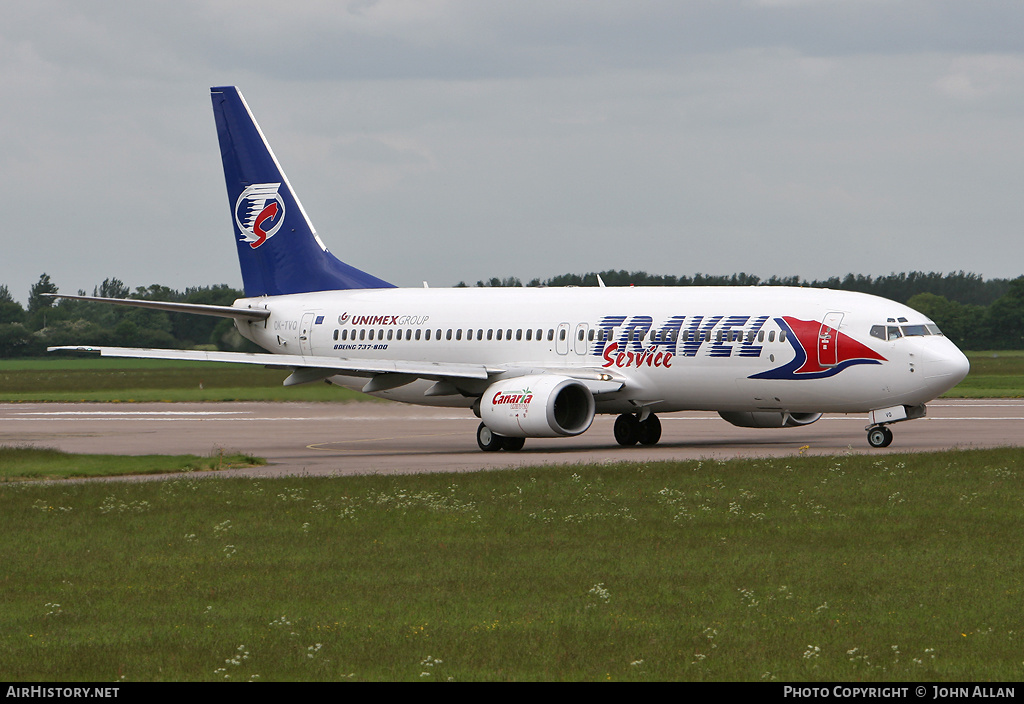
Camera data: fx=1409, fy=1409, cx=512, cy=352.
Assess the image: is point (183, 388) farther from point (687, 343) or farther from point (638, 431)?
point (687, 343)

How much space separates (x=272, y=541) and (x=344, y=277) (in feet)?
85.0

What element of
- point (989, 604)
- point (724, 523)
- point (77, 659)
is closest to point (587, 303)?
point (724, 523)

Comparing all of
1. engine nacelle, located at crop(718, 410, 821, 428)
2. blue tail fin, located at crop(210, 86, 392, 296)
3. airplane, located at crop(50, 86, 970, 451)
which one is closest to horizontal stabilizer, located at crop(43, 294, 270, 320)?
airplane, located at crop(50, 86, 970, 451)

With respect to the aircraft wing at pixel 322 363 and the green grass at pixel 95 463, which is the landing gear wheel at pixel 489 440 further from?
the green grass at pixel 95 463

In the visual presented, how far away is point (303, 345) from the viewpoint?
41719 millimetres

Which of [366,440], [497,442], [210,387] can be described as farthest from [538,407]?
→ [210,387]

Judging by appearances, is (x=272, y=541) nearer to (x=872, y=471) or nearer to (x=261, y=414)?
(x=872, y=471)

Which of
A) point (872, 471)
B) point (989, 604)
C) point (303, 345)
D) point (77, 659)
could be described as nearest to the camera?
point (77, 659)

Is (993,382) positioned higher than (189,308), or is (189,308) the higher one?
(189,308)

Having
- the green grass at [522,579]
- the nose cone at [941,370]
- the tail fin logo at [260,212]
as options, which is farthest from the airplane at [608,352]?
the green grass at [522,579]

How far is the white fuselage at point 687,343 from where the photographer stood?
31828 millimetres

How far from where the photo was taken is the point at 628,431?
120 feet

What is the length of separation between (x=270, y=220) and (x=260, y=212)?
0.45 meters

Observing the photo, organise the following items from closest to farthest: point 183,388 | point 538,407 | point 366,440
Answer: point 538,407 < point 366,440 < point 183,388
